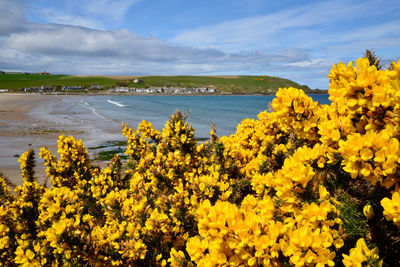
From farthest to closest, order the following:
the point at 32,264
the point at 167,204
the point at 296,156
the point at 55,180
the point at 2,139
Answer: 1. the point at 2,139
2. the point at 55,180
3. the point at 167,204
4. the point at 32,264
5. the point at 296,156

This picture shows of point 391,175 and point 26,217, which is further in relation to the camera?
point 26,217

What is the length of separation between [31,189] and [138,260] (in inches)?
124

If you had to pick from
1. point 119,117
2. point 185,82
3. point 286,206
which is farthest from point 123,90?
Answer: point 286,206

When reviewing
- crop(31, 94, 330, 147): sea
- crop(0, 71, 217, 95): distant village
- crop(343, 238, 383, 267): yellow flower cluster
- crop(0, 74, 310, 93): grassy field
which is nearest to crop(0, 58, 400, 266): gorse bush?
crop(343, 238, 383, 267): yellow flower cluster

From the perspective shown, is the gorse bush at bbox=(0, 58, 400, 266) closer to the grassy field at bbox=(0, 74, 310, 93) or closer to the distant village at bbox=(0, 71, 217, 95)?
the distant village at bbox=(0, 71, 217, 95)

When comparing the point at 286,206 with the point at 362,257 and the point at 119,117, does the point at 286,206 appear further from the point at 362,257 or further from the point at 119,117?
the point at 119,117

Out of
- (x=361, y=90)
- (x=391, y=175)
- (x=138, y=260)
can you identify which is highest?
(x=361, y=90)

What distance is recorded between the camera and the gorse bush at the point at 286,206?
1392 mm

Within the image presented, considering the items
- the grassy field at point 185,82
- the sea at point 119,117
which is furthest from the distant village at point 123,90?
the sea at point 119,117

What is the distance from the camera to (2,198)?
15.2ft

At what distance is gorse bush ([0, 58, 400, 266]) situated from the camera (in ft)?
4.57

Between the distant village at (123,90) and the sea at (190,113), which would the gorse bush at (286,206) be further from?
the distant village at (123,90)

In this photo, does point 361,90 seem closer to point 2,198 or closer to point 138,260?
point 138,260

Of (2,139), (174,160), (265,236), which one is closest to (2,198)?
(174,160)
